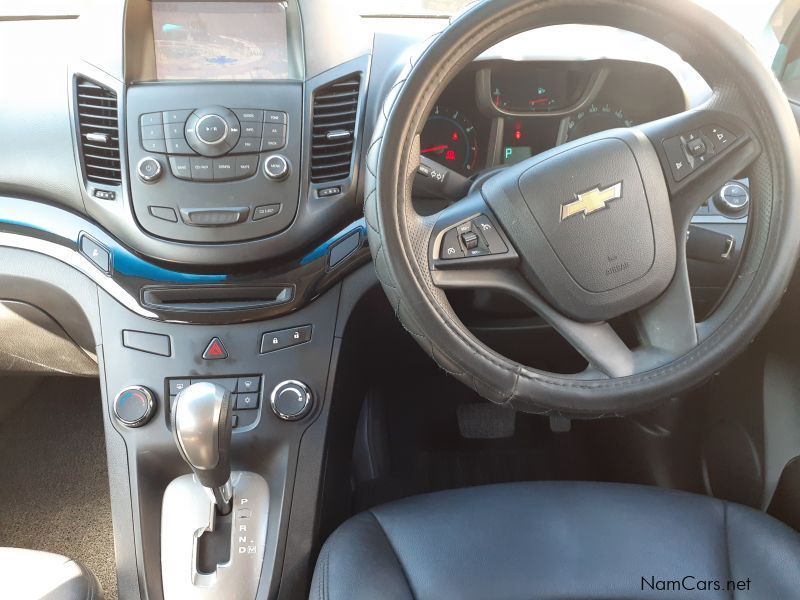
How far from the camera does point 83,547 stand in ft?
5.52

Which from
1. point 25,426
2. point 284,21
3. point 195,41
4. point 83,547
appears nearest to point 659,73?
point 284,21

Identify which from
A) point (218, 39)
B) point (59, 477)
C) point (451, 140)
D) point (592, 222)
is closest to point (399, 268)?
point (592, 222)

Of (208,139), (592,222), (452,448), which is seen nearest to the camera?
(592,222)

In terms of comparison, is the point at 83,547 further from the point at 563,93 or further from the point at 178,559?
the point at 563,93

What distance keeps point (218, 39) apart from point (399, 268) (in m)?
0.63

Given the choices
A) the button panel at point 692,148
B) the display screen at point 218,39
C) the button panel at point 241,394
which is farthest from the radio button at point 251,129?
the button panel at point 692,148

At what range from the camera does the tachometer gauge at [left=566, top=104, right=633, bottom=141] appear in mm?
1281

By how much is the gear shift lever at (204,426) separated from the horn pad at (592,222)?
1.47 feet

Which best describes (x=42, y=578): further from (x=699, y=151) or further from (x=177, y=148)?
(x=699, y=151)

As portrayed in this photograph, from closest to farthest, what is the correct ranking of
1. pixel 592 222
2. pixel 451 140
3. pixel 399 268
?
pixel 399 268
pixel 592 222
pixel 451 140

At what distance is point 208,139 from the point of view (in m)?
1.11

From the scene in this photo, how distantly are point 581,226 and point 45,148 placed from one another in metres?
0.88

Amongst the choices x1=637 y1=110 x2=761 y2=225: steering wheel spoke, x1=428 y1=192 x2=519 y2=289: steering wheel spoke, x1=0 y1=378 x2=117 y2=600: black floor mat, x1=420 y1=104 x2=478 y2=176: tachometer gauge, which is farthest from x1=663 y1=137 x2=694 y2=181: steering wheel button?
x1=0 y1=378 x2=117 y2=600: black floor mat

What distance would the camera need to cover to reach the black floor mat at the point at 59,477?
170cm
